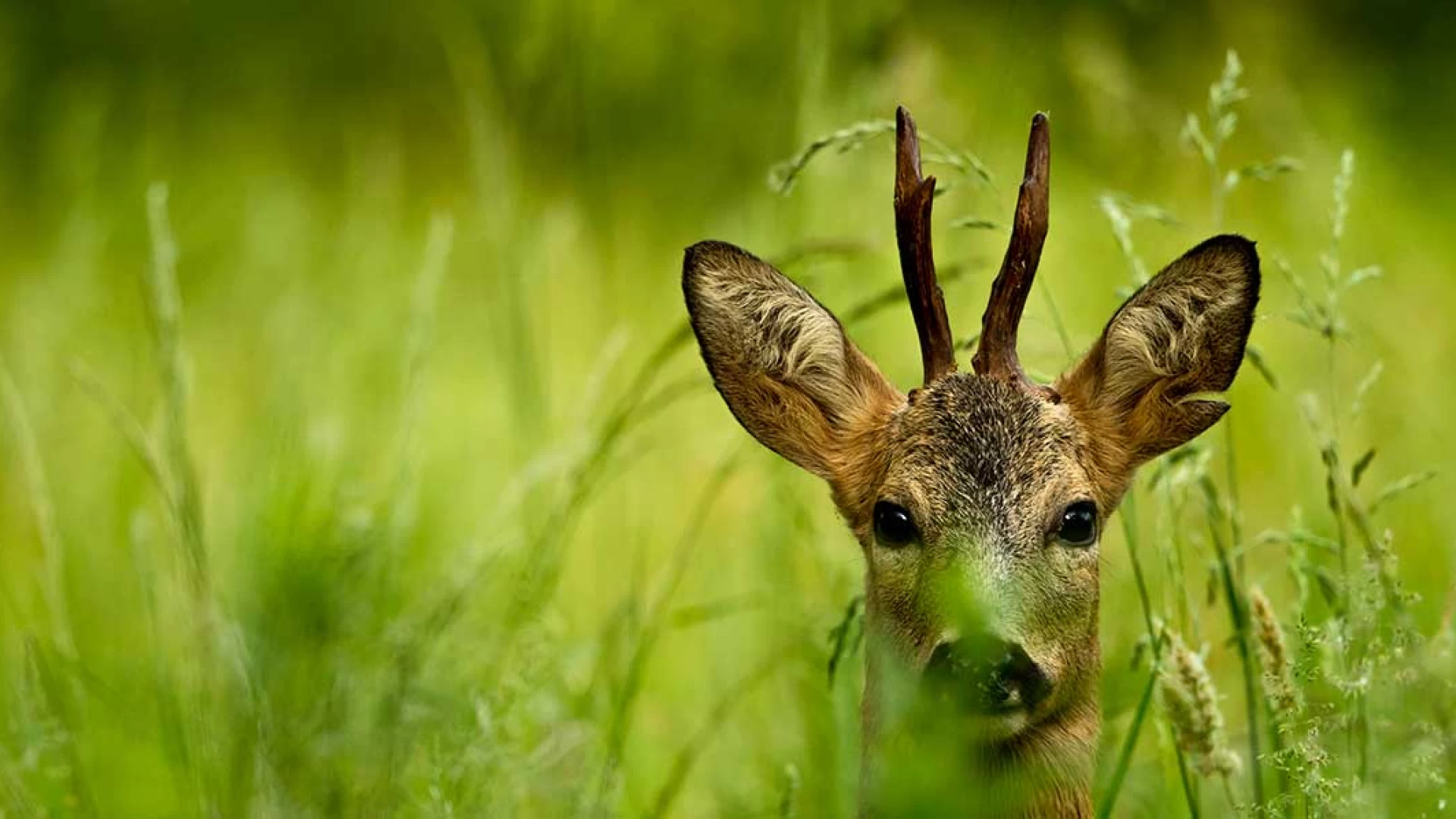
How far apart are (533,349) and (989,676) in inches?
125

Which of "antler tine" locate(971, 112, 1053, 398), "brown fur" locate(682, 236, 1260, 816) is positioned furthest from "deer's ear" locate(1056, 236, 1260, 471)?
"antler tine" locate(971, 112, 1053, 398)

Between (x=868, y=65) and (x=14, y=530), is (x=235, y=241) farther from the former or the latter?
(x=868, y=65)

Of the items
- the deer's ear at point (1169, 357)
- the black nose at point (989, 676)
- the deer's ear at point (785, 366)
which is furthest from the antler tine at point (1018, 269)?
the black nose at point (989, 676)

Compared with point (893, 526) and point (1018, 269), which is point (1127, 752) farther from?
point (1018, 269)

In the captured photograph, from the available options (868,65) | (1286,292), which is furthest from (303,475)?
(1286,292)

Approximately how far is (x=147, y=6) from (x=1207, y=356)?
8.53 metres

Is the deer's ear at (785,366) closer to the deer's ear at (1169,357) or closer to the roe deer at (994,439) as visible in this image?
the roe deer at (994,439)

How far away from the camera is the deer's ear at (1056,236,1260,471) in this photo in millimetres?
3021

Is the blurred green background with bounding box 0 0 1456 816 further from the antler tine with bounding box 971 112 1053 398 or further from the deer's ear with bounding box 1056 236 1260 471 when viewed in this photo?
the antler tine with bounding box 971 112 1053 398

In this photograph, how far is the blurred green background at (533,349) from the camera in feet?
11.8

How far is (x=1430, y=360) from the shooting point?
551 centimetres

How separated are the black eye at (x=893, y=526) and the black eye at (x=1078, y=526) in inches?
7.2

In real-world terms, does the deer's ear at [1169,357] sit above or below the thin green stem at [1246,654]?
above

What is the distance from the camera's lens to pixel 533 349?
18.6 feet
